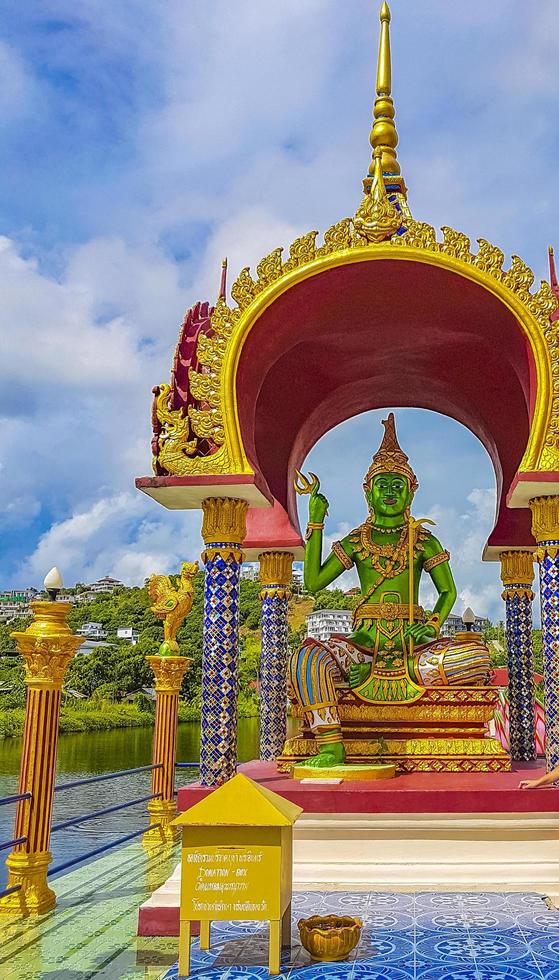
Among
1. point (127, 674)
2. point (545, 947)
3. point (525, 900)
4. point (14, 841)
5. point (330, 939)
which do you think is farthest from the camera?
point (127, 674)

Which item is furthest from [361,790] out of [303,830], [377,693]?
[377,693]

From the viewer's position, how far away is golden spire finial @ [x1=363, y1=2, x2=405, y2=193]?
8.43 m

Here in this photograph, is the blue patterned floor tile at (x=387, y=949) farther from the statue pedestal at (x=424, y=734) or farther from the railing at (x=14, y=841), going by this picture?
the railing at (x=14, y=841)

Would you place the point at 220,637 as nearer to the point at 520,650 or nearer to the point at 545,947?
the point at 545,947

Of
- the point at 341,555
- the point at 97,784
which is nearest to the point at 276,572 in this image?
the point at 341,555

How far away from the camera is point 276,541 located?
8719mm

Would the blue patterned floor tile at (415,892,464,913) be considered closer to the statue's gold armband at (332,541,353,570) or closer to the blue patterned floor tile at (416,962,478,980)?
the blue patterned floor tile at (416,962,478,980)

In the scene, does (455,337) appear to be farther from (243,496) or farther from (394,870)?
(394,870)

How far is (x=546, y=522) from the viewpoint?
6266 millimetres

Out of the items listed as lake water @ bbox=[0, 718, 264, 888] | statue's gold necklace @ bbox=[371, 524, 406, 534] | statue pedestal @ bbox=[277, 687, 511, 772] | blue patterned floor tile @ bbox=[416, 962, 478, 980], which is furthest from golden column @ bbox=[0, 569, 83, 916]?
lake water @ bbox=[0, 718, 264, 888]

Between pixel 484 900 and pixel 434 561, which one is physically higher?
pixel 434 561

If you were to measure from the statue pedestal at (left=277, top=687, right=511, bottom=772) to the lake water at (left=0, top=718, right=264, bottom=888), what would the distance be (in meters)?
5.35

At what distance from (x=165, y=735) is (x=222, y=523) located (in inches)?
127

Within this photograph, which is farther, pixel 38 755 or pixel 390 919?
pixel 38 755
